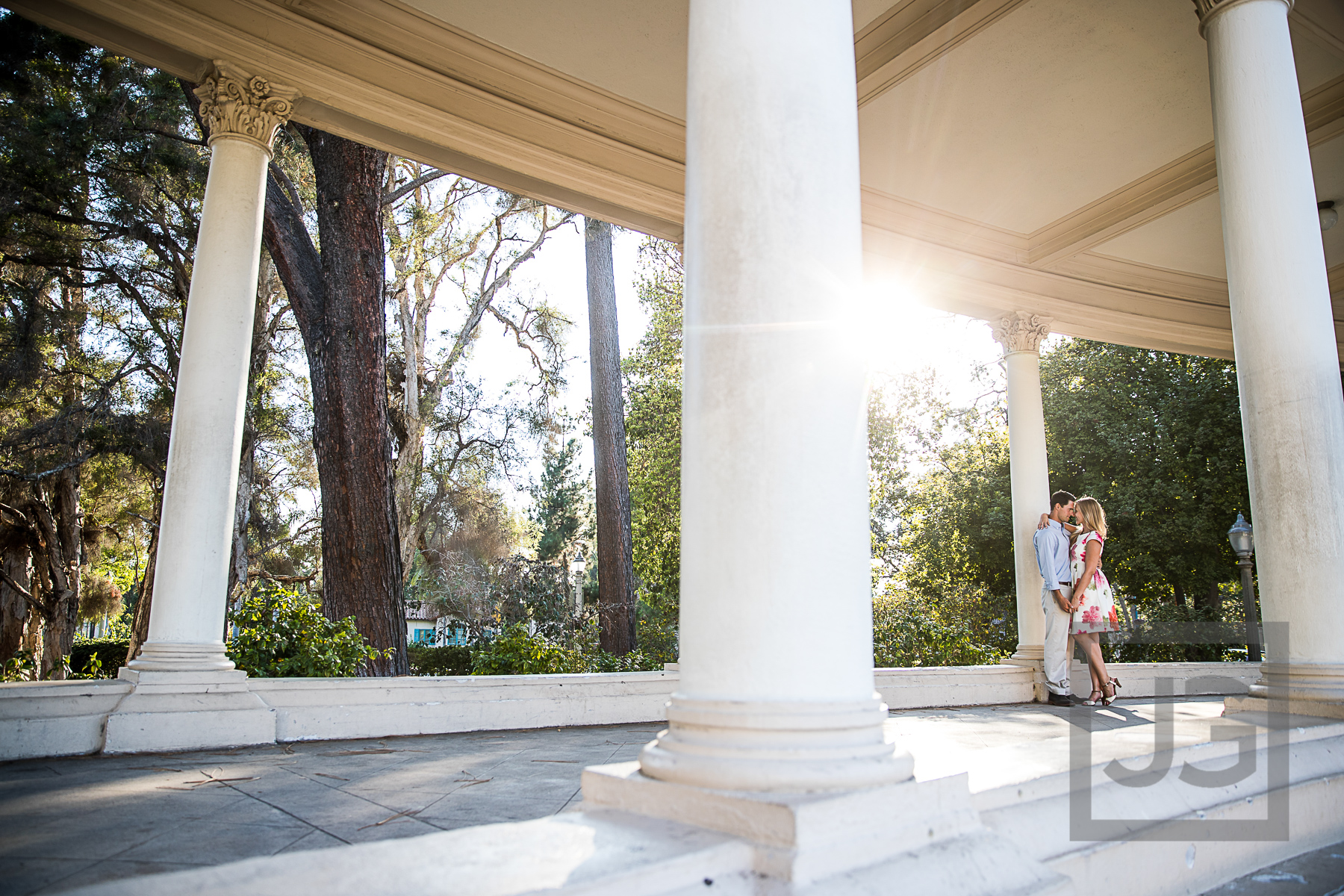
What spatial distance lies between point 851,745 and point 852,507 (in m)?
1.34

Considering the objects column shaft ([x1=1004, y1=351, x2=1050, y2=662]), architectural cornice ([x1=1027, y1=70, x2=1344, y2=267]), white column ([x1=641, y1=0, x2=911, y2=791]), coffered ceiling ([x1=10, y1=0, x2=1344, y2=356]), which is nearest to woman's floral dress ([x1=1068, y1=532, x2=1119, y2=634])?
column shaft ([x1=1004, y1=351, x2=1050, y2=662])

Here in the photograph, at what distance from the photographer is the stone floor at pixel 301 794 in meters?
5.55

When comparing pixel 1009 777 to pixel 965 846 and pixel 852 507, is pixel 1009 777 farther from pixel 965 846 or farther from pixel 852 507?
pixel 852 507

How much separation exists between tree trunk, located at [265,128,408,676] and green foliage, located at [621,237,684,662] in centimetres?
2253

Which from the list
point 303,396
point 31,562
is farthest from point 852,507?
point 31,562

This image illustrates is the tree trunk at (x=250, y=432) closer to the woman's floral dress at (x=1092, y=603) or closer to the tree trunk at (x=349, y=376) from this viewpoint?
the tree trunk at (x=349, y=376)

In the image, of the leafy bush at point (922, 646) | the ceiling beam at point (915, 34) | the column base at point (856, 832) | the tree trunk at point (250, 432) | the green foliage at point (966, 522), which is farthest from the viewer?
the green foliage at point (966, 522)

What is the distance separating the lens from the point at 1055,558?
655 inches

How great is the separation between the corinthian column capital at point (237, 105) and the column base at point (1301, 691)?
15023mm

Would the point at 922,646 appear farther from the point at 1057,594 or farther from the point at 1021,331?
the point at 1021,331

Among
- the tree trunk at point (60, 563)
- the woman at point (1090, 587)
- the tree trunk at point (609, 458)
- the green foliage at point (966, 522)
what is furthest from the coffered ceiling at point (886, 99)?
the tree trunk at point (60, 563)

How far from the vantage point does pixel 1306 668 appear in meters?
9.72

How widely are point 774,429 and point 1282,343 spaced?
8.45 metres

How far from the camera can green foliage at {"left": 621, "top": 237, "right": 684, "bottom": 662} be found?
41.9 metres
